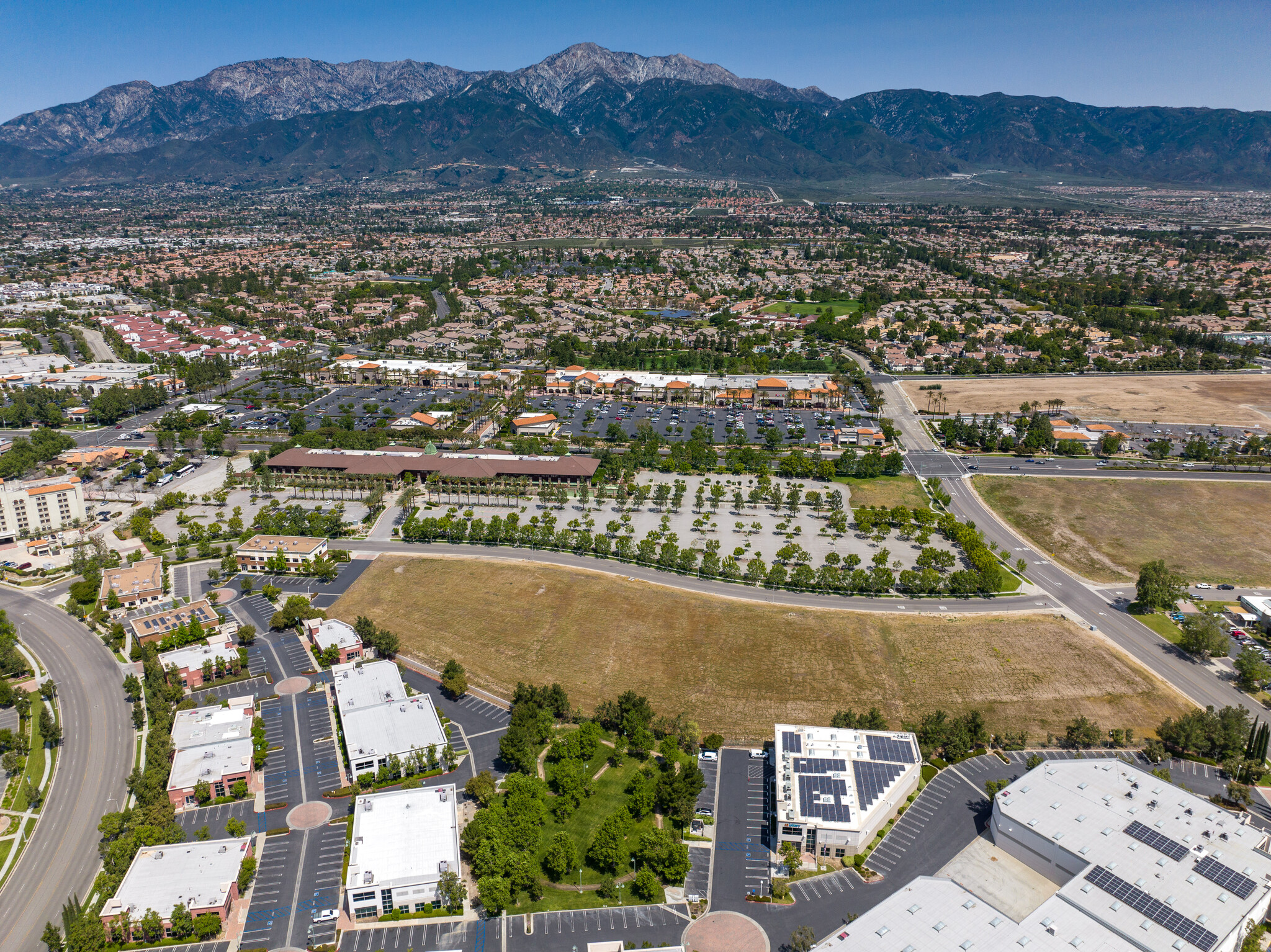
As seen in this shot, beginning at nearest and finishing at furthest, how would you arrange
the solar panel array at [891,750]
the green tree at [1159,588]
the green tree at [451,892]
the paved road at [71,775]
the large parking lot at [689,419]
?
the green tree at [451,892], the paved road at [71,775], the solar panel array at [891,750], the green tree at [1159,588], the large parking lot at [689,419]

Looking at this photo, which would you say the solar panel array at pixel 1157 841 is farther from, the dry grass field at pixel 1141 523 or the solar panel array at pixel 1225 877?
the dry grass field at pixel 1141 523

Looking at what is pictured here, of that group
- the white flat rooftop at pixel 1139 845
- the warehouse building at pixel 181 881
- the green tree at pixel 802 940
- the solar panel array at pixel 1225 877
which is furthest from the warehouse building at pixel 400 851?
the solar panel array at pixel 1225 877

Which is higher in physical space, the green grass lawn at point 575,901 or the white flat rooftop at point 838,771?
the white flat rooftop at point 838,771

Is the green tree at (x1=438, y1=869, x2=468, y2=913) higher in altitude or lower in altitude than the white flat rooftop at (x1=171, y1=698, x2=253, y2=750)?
lower

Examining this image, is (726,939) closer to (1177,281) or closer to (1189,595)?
(1189,595)

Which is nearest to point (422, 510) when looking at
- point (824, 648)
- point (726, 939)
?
point (824, 648)

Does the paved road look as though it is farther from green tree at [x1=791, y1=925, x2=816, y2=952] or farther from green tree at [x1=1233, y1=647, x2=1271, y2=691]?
green tree at [x1=1233, y1=647, x2=1271, y2=691]

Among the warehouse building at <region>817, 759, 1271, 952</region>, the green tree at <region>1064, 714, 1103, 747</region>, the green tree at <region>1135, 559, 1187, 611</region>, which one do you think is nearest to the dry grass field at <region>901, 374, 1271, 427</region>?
the green tree at <region>1135, 559, 1187, 611</region>
